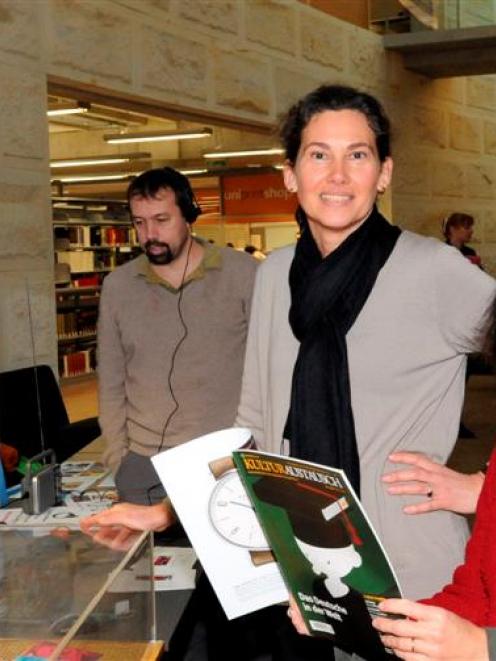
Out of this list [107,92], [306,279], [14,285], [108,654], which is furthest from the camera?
[107,92]

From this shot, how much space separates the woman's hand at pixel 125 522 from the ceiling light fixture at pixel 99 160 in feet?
42.6

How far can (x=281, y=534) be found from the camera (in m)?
1.22

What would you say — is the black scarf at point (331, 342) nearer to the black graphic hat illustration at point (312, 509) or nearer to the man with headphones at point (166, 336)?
the black graphic hat illustration at point (312, 509)

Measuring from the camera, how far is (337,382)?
1.50 meters

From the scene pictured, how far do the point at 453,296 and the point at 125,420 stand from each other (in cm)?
161

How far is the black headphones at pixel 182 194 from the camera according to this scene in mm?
2877

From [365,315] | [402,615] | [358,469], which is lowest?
[402,615]

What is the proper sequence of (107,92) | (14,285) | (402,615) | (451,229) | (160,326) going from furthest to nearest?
1. (451,229)
2. (107,92)
3. (14,285)
4. (160,326)
5. (402,615)

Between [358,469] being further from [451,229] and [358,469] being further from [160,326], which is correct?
[451,229]

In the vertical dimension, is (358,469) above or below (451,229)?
below

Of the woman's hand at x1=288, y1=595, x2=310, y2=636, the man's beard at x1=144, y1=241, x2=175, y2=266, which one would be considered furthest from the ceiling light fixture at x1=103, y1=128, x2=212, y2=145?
Answer: the woman's hand at x1=288, y1=595, x2=310, y2=636

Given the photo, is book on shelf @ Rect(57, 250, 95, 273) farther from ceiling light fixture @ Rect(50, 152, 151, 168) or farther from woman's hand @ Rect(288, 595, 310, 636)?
woman's hand @ Rect(288, 595, 310, 636)

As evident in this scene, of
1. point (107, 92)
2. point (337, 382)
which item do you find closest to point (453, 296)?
point (337, 382)

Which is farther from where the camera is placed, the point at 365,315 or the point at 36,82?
the point at 36,82
